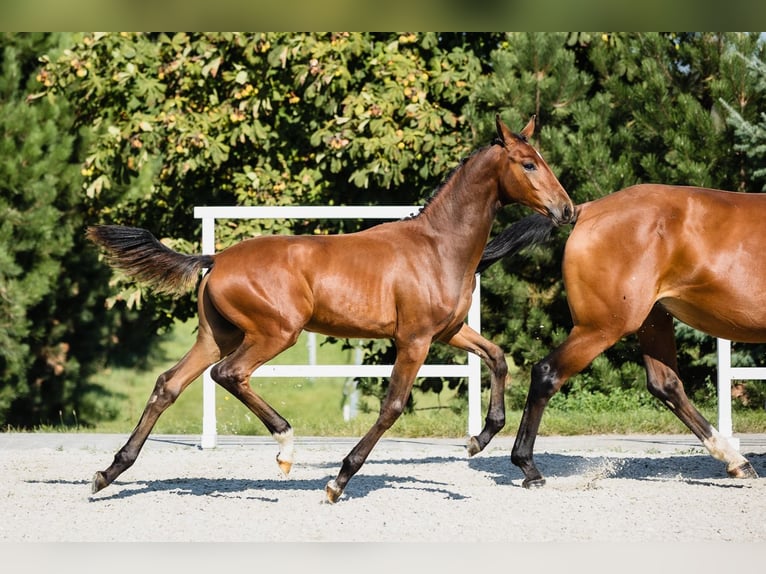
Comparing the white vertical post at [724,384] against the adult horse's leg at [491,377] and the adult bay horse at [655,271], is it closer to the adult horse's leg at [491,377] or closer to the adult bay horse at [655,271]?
the adult bay horse at [655,271]

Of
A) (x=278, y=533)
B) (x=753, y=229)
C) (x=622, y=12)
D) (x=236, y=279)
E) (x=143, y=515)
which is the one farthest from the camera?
(x=753, y=229)

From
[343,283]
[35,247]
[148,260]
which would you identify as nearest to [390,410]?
[343,283]

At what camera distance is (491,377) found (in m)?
6.10

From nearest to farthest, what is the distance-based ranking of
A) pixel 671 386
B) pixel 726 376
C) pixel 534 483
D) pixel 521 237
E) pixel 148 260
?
pixel 148 260 < pixel 534 483 < pixel 671 386 < pixel 521 237 < pixel 726 376

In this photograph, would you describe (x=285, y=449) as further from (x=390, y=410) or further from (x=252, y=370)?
(x=390, y=410)

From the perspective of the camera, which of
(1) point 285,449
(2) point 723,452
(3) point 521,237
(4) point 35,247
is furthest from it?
(4) point 35,247

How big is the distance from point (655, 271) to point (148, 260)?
2.93m

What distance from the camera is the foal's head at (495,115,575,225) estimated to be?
5.37 m

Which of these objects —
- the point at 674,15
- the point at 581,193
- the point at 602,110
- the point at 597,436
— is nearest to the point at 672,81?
the point at 602,110

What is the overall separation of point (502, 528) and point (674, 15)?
3947 millimetres

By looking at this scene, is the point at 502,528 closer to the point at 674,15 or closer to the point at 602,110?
the point at 674,15

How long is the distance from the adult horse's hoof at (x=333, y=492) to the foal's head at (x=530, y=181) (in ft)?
6.22

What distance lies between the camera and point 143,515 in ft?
16.3

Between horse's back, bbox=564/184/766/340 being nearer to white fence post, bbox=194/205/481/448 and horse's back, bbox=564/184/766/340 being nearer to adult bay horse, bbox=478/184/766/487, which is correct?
adult bay horse, bbox=478/184/766/487
